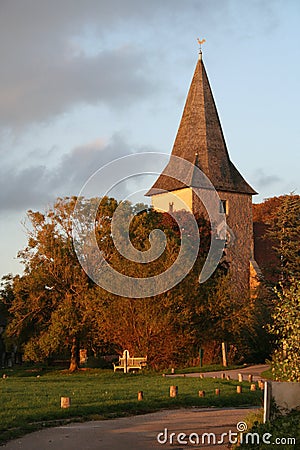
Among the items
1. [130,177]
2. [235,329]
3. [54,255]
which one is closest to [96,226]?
[54,255]

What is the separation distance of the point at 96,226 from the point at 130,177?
508cm

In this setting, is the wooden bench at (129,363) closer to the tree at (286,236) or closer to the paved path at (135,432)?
the tree at (286,236)

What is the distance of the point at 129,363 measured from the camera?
31.8m

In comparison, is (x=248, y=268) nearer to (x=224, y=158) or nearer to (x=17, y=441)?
(x=224, y=158)

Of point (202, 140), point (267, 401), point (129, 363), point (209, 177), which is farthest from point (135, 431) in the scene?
point (202, 140)

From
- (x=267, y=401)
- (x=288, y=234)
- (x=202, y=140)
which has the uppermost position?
(x=202, y=140)

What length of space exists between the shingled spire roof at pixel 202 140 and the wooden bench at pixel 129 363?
1917 cm

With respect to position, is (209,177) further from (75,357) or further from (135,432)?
(135,432)

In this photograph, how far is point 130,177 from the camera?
3075 cm

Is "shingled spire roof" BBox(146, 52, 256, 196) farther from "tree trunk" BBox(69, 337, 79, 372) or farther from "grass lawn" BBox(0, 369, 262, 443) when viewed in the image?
"grass lawn" BBox(0, 369, 262, 443)

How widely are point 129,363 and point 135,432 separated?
2002 cm

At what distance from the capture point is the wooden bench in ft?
101

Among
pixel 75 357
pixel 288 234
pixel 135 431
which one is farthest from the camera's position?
pixel 288 234

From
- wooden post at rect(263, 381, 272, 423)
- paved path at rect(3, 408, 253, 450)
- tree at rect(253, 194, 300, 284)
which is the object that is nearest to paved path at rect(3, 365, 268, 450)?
paved path at rect(3, 408, 253, 450)
